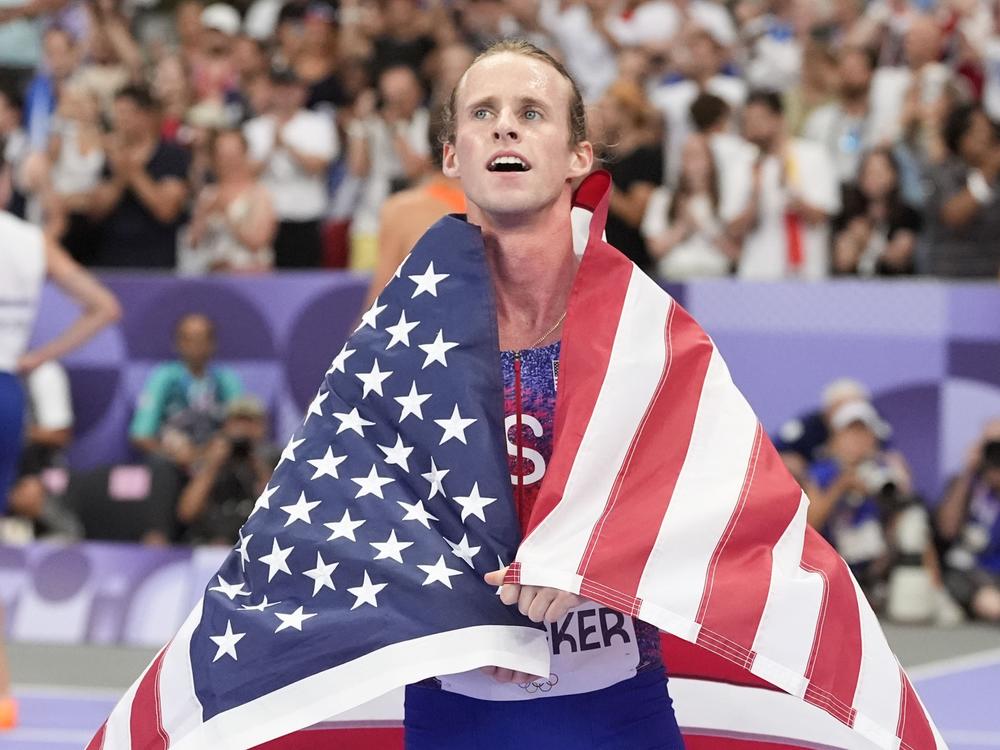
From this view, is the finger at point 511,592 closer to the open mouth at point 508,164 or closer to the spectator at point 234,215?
the open mouth at point 508,164

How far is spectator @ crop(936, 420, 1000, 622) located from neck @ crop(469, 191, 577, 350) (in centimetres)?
643

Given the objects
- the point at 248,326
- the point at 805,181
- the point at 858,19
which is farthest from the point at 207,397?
the point at 858,19

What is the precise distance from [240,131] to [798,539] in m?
8.04

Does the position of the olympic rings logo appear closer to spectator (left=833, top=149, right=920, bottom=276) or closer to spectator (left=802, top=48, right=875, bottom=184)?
spectator (left=833, top=149, right=920, bottom=276)

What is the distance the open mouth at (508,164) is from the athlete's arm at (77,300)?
13.6ft

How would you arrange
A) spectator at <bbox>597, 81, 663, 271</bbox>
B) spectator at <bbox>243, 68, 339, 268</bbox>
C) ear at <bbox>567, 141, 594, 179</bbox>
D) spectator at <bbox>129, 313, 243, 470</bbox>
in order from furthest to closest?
spectator at <bbox>243, 68, 339, 268</bbox> < spectator at <bbox>129, 313, 243, 470</bbox> < spectator at <bbox>597, 81, 663, 271</bbox> < ear at <bbox>567, 141, 594, 179</bbox>

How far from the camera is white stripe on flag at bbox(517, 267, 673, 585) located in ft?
8.95

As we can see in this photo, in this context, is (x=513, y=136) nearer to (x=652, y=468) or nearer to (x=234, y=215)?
(x=652, y=468)

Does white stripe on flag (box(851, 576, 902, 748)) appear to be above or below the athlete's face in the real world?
below

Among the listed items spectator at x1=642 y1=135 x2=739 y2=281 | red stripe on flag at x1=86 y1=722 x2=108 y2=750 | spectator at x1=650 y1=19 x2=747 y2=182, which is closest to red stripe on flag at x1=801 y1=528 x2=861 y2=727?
red stripe on flag at x1=86 y1=722 x2=108 y2=750

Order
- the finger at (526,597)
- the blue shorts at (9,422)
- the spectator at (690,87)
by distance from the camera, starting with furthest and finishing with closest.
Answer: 1. the spectator at (690,87)
2. the blue shorts at (9,422)
3. the finger at (526,597)

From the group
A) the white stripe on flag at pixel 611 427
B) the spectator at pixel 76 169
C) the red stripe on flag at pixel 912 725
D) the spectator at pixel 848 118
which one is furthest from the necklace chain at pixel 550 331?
the spectator at pixel 76 169

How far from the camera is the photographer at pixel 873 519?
8820 mm

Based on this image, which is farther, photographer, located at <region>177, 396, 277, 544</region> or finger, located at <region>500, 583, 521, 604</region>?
photographer, located at <region>177, 396, 277, 544</region>
